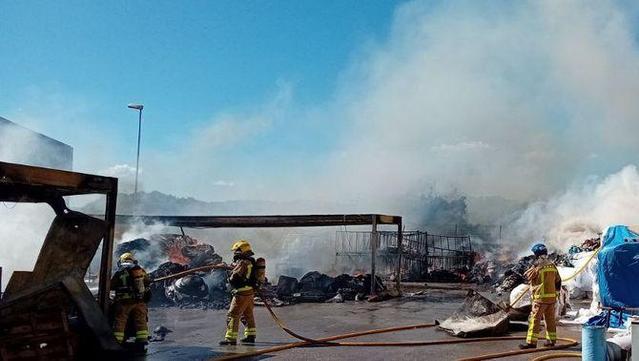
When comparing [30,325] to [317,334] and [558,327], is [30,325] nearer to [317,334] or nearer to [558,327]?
[317,334]

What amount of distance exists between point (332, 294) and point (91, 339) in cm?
1104

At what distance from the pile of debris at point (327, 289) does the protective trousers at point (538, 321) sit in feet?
27.6

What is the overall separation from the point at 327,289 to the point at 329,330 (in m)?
6.96

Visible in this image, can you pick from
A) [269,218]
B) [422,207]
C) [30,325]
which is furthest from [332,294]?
[422,207]

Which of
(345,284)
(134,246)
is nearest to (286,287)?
(345,284)

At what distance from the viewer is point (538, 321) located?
8.49 m

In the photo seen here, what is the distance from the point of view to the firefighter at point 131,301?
806cm

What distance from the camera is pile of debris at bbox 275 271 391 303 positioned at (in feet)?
55.7

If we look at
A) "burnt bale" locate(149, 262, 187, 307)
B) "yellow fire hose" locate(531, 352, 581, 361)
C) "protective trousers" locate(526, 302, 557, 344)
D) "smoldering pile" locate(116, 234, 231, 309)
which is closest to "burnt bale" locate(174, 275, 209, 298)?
"smoldering pile" locate(116, 234, 231, 309)

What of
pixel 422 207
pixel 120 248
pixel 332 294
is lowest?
pixel 332 294

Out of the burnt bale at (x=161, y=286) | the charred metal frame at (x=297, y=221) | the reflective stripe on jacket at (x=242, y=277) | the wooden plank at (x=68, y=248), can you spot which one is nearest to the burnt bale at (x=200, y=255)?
the charred metal frame at (x=297, y=221)

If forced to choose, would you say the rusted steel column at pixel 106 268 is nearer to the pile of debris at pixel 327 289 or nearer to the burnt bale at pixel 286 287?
the pile of debris at pixel 327 289

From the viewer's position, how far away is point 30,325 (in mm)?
6535

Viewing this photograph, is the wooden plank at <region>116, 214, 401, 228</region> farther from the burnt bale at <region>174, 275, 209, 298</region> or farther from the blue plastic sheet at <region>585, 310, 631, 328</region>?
the blue plastic sheet at <region>585, 310, 631, 328</region>
